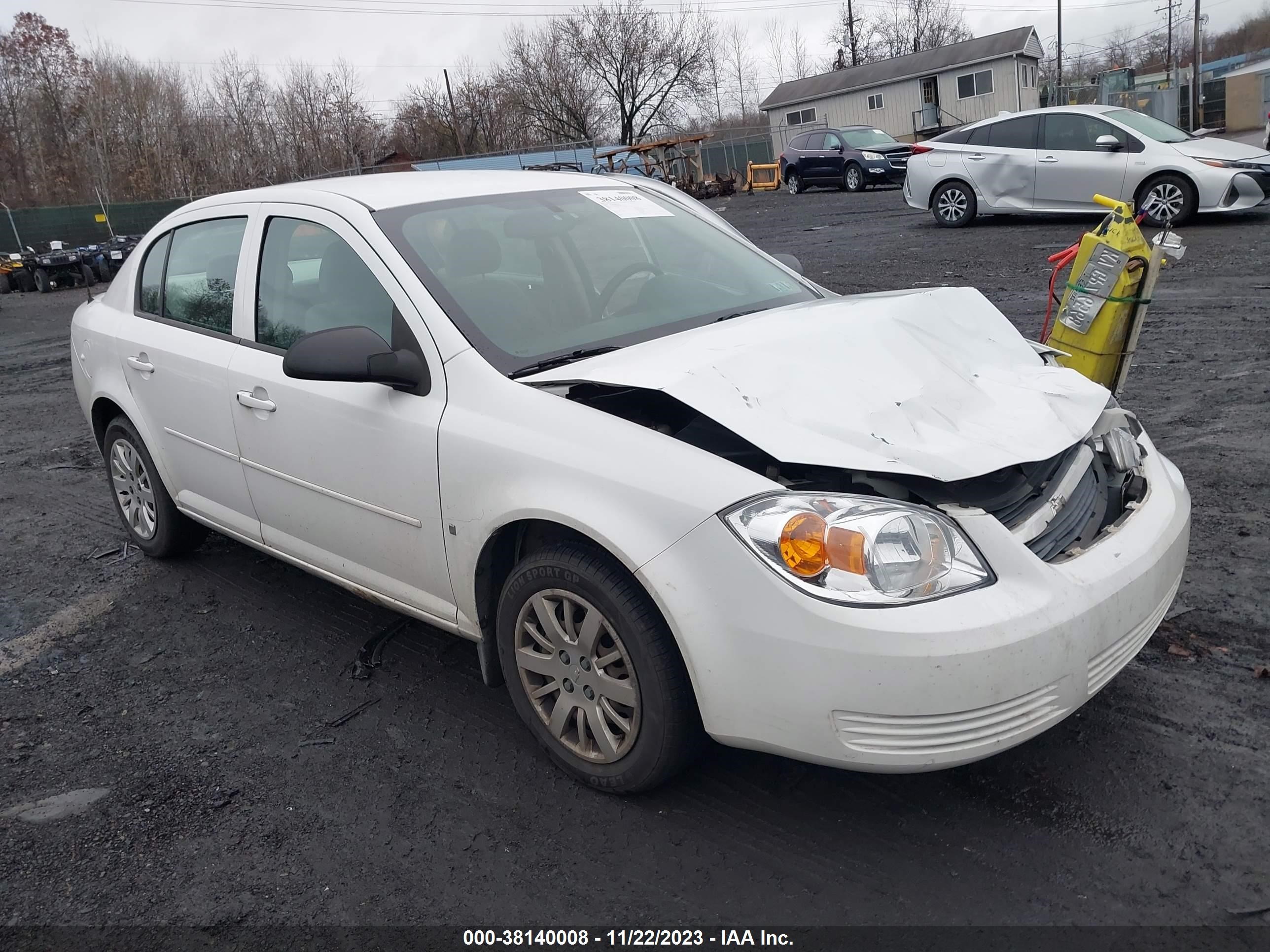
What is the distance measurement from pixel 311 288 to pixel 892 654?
2.52m

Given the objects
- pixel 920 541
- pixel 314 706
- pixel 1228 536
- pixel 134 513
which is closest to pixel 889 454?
pixel 920 541

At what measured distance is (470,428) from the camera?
116 inches

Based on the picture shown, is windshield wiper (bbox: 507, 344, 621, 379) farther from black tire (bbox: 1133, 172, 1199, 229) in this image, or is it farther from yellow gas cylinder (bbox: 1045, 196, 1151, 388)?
black tire (bbox: 1133, 172, 1199, 229)

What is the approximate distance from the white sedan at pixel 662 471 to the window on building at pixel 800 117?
5302 centimetres

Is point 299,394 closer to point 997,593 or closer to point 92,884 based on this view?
point 92,884

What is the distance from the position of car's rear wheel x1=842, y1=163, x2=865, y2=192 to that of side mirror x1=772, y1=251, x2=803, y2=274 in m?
21.7

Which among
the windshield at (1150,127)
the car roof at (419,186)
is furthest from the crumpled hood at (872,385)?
the windshield at (1150,127)

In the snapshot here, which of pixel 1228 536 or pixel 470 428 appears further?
pixel 1228 536

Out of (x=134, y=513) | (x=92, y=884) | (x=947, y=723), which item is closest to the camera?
(x=947, y=723)

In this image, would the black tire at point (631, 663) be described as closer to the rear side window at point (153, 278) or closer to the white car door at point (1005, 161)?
the rear side window at point (153, 278)

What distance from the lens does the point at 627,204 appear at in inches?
159

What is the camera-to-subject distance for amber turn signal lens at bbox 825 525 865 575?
235 centimetres

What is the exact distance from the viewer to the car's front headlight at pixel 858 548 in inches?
92.2

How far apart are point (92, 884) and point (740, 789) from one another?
1.79 m
